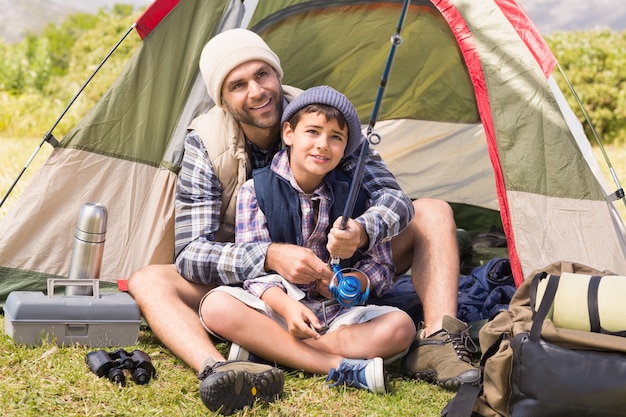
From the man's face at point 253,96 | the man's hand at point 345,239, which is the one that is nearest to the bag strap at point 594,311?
the man's hand at point 345,239

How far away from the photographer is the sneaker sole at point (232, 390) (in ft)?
8.05

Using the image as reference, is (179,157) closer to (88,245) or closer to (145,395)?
(88,245)

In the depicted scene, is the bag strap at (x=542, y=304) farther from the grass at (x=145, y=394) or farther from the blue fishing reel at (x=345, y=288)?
the blue fishing reel at (x=345, y=288)

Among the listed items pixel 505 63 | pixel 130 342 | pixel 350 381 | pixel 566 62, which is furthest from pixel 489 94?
pixel 566 62

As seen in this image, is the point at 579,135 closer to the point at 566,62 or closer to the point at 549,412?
the point at 549,412

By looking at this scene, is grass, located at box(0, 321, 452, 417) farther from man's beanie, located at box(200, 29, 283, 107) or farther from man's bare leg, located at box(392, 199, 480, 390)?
man's beanie, located at box(200, 29, 283, 107)

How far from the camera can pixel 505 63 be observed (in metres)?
3.46

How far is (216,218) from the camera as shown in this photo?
312cm

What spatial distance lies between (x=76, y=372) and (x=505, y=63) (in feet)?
6.60

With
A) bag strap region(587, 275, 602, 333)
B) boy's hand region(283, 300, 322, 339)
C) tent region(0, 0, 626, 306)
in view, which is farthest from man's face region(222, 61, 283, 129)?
bag strap region(587, 275, 602, 333)

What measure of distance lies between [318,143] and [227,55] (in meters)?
0.54

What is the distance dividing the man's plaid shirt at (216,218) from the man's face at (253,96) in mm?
164

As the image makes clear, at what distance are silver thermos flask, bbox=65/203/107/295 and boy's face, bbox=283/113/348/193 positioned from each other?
769mm

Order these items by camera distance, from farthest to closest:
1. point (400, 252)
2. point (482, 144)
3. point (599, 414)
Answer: point (482, 144)
point (400, 252)
point (599, 414)
